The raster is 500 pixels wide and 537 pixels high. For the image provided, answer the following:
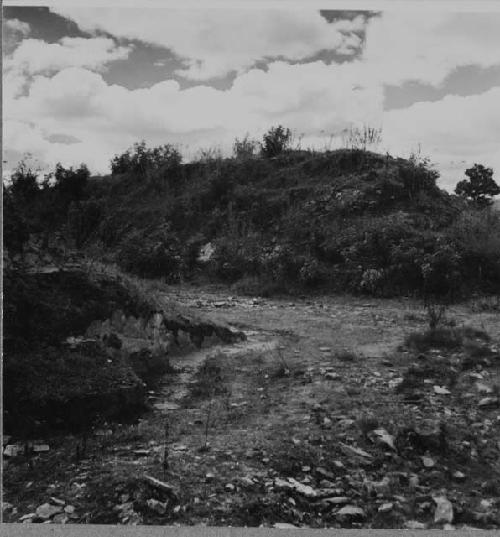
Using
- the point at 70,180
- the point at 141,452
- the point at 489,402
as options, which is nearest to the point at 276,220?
the point at 70,180

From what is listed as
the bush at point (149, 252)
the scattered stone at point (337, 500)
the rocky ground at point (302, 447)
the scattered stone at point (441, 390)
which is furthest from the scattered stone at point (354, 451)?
the bush at point (149, 252)

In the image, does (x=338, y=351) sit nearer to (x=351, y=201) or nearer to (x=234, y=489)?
(x=234, y=489)

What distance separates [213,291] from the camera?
5082 millimetres

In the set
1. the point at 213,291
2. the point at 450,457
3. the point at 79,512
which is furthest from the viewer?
the point at 213,291

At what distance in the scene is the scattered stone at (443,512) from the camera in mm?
2809

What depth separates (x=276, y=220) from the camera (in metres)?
5.40

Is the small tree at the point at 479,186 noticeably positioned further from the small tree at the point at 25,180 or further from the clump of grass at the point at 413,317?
the small tree at the point at 25,180

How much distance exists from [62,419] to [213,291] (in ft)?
7.02

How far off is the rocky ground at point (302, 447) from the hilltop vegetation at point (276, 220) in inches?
29.9

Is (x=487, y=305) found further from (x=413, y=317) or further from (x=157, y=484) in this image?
(x=157, y=484)

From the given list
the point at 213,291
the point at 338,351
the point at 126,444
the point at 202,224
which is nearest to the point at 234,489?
the point at 126,444

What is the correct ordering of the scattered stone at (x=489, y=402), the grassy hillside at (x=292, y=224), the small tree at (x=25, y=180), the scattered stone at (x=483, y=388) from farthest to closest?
the grassy hillside at (x=292, y=224), the small tree at (x=25, y=180), the scattered stone at (x=483, y=388), the scattered stone at (x=489, y=402)

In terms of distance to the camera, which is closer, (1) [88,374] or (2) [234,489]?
(2) [234,489]

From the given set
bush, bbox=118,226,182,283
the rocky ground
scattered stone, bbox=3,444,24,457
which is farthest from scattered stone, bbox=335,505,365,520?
bush, bbox=118,226,182,283
